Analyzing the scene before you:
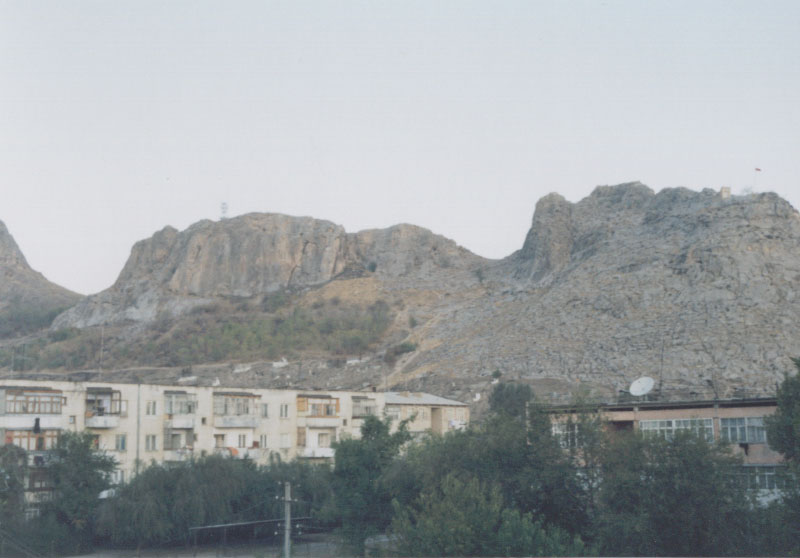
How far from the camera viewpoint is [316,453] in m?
45.8

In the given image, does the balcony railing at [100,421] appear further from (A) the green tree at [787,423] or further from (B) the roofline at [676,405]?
(A) the green tree at [787,423]

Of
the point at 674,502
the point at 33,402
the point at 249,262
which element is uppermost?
the point at 249,262

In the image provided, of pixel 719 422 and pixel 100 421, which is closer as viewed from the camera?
pixel 719 422

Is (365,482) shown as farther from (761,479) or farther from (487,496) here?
(761,479)

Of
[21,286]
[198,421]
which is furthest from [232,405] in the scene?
[21,286]

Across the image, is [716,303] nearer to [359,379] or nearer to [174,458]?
[359,379]

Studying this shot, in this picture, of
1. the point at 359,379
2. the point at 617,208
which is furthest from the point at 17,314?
the point at 617,208

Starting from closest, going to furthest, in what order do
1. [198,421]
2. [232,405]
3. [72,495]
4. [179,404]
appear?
[72,495] < [179,404] < [198,421] < [232,405]

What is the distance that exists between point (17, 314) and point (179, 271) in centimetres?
2431

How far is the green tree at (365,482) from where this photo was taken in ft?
104

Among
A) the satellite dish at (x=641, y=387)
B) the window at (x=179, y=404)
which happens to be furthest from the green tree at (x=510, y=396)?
the satellite dish at (x=641, y=387)

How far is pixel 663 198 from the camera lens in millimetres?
97625

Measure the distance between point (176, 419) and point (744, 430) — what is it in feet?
82.1

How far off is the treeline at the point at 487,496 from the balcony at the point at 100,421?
8.29 ft
